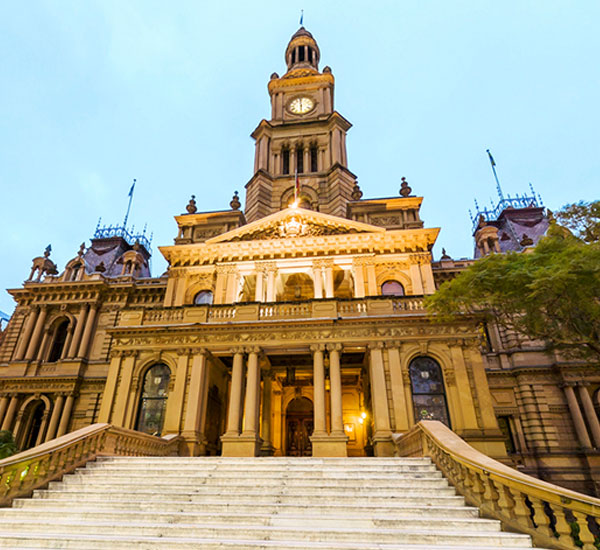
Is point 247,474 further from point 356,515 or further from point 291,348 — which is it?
point 291,348

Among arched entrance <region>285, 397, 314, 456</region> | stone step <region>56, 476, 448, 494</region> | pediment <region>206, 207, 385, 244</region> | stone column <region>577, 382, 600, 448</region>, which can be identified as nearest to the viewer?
stone step <region>56, 476, 448, 494</region>

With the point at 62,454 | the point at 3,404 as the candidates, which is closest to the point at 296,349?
the point at 62,454

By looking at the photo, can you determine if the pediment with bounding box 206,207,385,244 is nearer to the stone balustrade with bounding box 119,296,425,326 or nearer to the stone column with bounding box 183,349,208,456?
the stone balustrade with bounding box 119,296,425,326

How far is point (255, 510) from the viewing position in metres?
7.52

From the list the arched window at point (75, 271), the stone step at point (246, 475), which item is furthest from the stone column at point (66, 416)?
the stone step at point (246, 475)

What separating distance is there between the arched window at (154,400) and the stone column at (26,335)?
48.8 ft

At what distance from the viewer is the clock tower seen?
111ft

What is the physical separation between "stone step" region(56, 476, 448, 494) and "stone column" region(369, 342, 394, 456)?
23.1 feet

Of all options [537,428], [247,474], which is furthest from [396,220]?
[247,474]

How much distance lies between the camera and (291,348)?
1856 cm

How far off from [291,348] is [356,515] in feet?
37.9

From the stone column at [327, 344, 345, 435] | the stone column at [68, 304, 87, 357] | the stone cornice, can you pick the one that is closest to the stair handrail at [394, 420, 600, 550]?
the stone column at [327, 344, 345, 435]

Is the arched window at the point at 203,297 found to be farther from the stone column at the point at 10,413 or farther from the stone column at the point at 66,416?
the stone column at the point at 10,413

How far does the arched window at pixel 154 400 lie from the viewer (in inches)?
715
